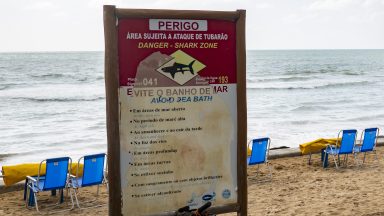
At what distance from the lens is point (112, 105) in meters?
3.32

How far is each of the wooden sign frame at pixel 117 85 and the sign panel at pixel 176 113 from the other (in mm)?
34

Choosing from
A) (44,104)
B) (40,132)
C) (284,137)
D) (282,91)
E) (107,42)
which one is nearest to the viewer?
(107,42)

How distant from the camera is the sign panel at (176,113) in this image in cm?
338

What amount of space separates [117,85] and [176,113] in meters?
0.46

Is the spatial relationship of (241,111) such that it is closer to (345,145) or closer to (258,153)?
(258,153)

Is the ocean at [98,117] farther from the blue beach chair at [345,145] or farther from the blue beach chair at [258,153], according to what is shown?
the blue beach chair at [258,153]

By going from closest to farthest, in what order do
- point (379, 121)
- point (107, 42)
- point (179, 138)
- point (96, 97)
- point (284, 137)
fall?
point (107, 42)
point (179, 138)
point (284, 137)
point (379, 121)
point (96, 97)

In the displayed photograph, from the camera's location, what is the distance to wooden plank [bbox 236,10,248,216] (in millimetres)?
3633

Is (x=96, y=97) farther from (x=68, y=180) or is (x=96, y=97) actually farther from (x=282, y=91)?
(x=68, y=180)

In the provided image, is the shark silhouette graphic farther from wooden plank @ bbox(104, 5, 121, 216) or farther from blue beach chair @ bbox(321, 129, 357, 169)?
blue beach chair @ bbox(321, 129, 357, 169)

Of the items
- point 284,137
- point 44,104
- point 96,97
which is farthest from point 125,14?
point 96,97

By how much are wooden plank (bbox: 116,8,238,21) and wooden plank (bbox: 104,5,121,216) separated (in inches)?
3.5

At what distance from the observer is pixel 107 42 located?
129 inches

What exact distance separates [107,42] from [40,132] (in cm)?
1832
